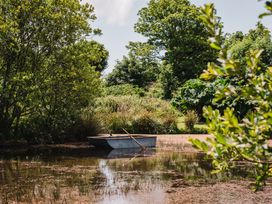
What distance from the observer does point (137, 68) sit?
137 ft

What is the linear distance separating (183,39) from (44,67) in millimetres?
22692

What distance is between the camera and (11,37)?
17.1 meters

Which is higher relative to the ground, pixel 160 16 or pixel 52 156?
pixel 160 16

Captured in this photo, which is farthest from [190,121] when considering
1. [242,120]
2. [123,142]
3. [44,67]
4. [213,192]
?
[242,120]

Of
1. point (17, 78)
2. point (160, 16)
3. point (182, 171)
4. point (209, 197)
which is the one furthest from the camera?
point (160, 16)

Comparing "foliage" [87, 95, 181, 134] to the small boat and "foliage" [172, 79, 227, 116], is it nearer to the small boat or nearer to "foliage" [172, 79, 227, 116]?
"foliage" [172, 79, 227, 116]

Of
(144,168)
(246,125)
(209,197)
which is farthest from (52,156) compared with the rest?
(246,125)

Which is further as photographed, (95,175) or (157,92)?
(157,92)

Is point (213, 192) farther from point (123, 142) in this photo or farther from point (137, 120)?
point (137, 120)

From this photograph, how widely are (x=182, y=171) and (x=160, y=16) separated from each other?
33.0 meters

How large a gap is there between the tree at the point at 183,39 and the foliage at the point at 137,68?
168cm

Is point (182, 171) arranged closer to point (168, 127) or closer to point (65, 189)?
point (65, 189)

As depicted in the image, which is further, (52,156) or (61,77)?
(61,77)

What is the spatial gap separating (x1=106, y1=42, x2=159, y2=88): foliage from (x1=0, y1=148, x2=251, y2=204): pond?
25664 mm
